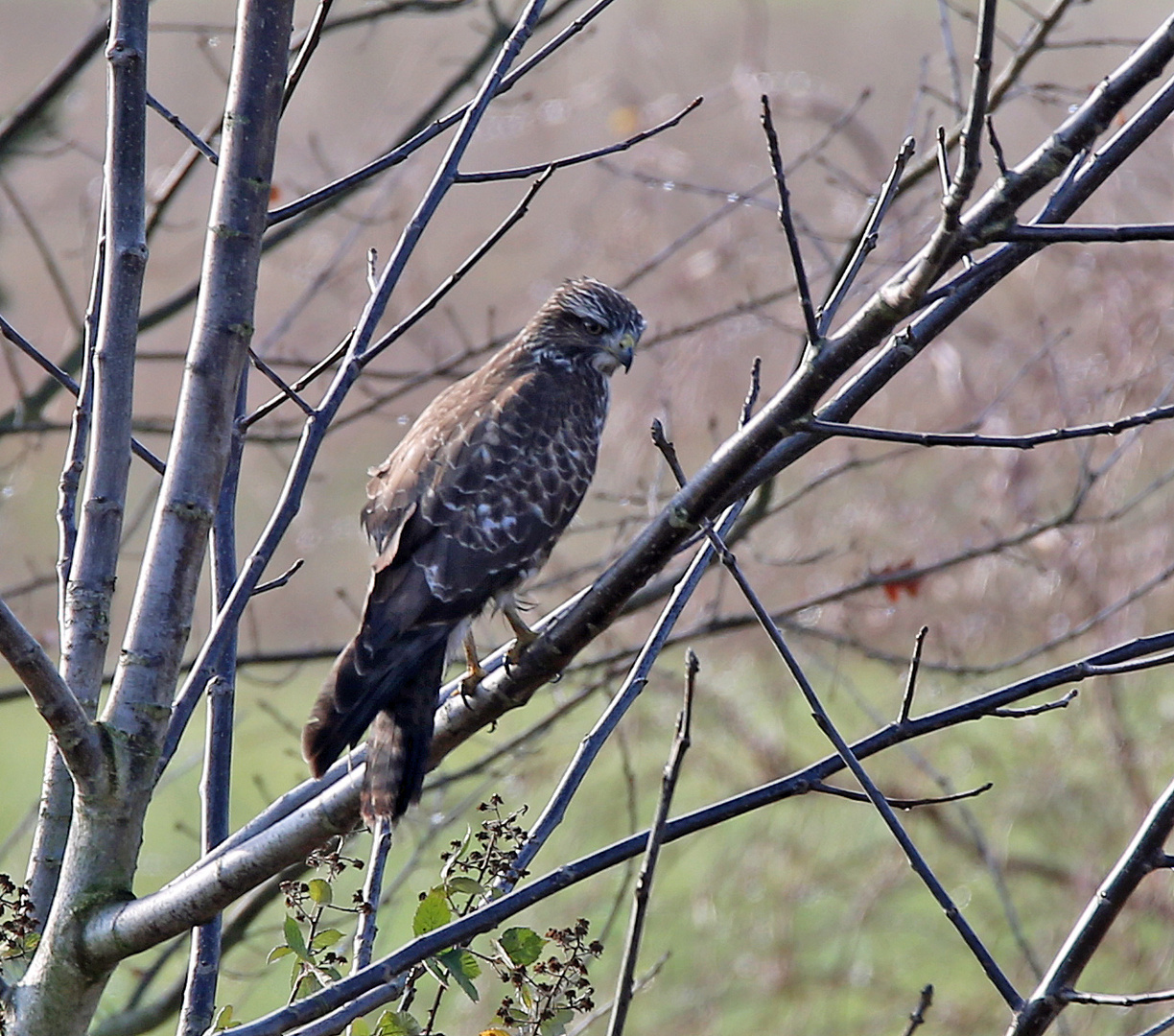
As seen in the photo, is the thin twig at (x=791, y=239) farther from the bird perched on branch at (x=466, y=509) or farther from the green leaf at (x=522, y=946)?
the bird perched on branch at (x=466, y=509)

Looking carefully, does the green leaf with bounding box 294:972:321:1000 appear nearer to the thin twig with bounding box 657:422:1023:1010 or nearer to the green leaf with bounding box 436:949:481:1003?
the green leaf with bounding box 436:949:481:1003

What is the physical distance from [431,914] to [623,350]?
2.67 m

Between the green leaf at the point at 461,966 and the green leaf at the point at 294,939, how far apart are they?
0.55 ft

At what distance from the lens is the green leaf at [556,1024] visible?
1741 mm

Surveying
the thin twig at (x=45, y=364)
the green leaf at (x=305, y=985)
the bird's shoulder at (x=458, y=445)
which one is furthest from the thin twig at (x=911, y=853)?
the bird's shoulder at (x=458, y=445)

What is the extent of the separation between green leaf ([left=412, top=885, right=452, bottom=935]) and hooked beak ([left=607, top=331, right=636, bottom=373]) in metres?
2.62

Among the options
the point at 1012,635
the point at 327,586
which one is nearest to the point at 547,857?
the point at 327,586

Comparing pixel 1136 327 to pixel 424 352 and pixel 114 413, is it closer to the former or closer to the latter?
pixel 424 352

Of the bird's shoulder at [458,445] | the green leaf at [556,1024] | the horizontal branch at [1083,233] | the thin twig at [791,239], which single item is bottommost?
the green leaf at [556,1024]

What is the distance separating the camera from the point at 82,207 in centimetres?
463

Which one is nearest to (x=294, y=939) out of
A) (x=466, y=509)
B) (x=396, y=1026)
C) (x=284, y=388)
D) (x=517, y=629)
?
(x=396, y=1026)

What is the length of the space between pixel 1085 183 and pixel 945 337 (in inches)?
201

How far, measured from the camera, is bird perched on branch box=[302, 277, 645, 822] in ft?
8.45

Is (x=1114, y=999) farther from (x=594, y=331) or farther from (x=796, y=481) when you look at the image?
(x=796, y=481)
